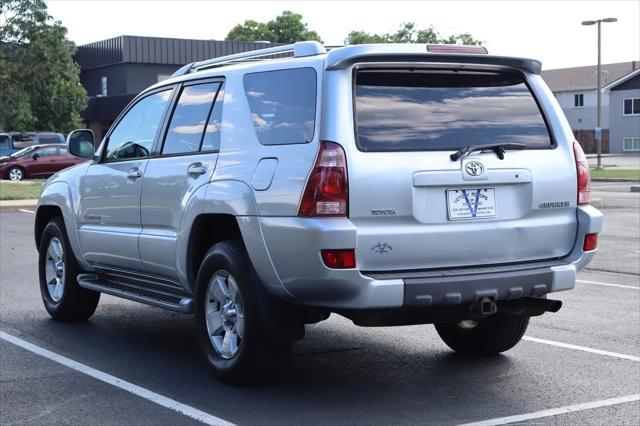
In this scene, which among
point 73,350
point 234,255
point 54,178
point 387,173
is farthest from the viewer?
point 54,178

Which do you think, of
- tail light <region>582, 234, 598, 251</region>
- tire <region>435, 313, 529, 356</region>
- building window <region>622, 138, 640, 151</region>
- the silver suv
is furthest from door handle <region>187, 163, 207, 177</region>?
building window <region>622, 138, 640, 151</region>

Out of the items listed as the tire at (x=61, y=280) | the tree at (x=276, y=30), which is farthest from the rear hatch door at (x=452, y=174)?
the tree at (x=276, y=30)

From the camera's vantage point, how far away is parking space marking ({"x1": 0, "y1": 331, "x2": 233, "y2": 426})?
5465 millimetres

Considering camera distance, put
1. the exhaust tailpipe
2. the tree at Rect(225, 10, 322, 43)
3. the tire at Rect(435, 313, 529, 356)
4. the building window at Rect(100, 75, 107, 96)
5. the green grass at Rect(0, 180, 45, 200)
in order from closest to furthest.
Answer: the exhaust tailpipe, the tire at Rect(435, 313, 529, 356), the green grass at Rect(0, 180, 45, 200), the building window at Rect(100, 75, 107, 96), the tree at Rect(225, 10, 322, 43)

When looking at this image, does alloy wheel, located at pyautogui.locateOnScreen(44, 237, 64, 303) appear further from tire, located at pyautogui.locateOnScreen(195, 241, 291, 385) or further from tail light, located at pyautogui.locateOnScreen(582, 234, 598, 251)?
tail light, located at pyautogui.locateOnScreen(582, 234, 598, 251)

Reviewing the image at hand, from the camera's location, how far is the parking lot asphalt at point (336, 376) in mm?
5586

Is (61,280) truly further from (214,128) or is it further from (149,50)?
(149,50)

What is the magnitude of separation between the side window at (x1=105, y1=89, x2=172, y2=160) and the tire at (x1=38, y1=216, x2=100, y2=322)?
103 centimetres

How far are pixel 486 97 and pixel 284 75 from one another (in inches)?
49.6

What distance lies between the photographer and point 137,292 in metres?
7.29

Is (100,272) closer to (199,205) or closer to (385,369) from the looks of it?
(199,205)

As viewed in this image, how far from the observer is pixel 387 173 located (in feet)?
18.1

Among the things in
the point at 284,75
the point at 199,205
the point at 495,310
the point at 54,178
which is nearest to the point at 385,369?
the point at 495,310

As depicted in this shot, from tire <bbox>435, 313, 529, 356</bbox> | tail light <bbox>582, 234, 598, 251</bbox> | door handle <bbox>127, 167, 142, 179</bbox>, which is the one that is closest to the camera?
tail light <bbox>582, 234, 598, 251</bbox>
